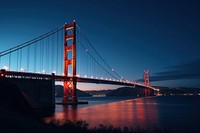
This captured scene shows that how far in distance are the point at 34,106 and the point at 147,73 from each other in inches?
5142

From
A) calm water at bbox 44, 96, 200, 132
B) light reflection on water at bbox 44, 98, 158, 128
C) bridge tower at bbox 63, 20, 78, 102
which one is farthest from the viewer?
bridge tower at bbox 63, 20, 78, 102

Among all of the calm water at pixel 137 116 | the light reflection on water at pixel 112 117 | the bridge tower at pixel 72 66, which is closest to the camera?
the calm water at pixel 137 116

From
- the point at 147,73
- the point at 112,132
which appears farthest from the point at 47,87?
the point at 147,73

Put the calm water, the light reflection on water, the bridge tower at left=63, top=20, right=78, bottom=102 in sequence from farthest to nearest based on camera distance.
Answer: the bridge tower at left=63, top=20, right=78, bottom=102 < the light reflection on water < the calm water

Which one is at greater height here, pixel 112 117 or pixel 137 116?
pixel 112 117

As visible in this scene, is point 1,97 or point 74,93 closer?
point 1,97

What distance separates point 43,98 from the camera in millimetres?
35781

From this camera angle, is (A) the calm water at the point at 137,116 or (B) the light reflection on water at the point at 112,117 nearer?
(A) the calm water at the point at 137,116

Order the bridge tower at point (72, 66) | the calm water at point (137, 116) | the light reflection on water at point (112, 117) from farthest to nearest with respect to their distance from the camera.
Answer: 1. the bridge tower at point (72, 66)
2. the light reflection on water at point (112, 117)
3. the calm water at point (137, 116)

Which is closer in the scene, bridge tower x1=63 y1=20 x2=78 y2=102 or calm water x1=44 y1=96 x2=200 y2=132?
calm water x1=44 y1=96 x2=200 y2=132

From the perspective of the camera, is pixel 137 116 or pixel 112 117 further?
pixel 137 116

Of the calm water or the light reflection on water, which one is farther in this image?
the light reflection on water

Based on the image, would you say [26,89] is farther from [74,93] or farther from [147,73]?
[147,73]

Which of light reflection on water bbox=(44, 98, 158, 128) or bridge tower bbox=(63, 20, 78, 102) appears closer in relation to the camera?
light reflection on water bbox=(44, 98, 158, 128)
